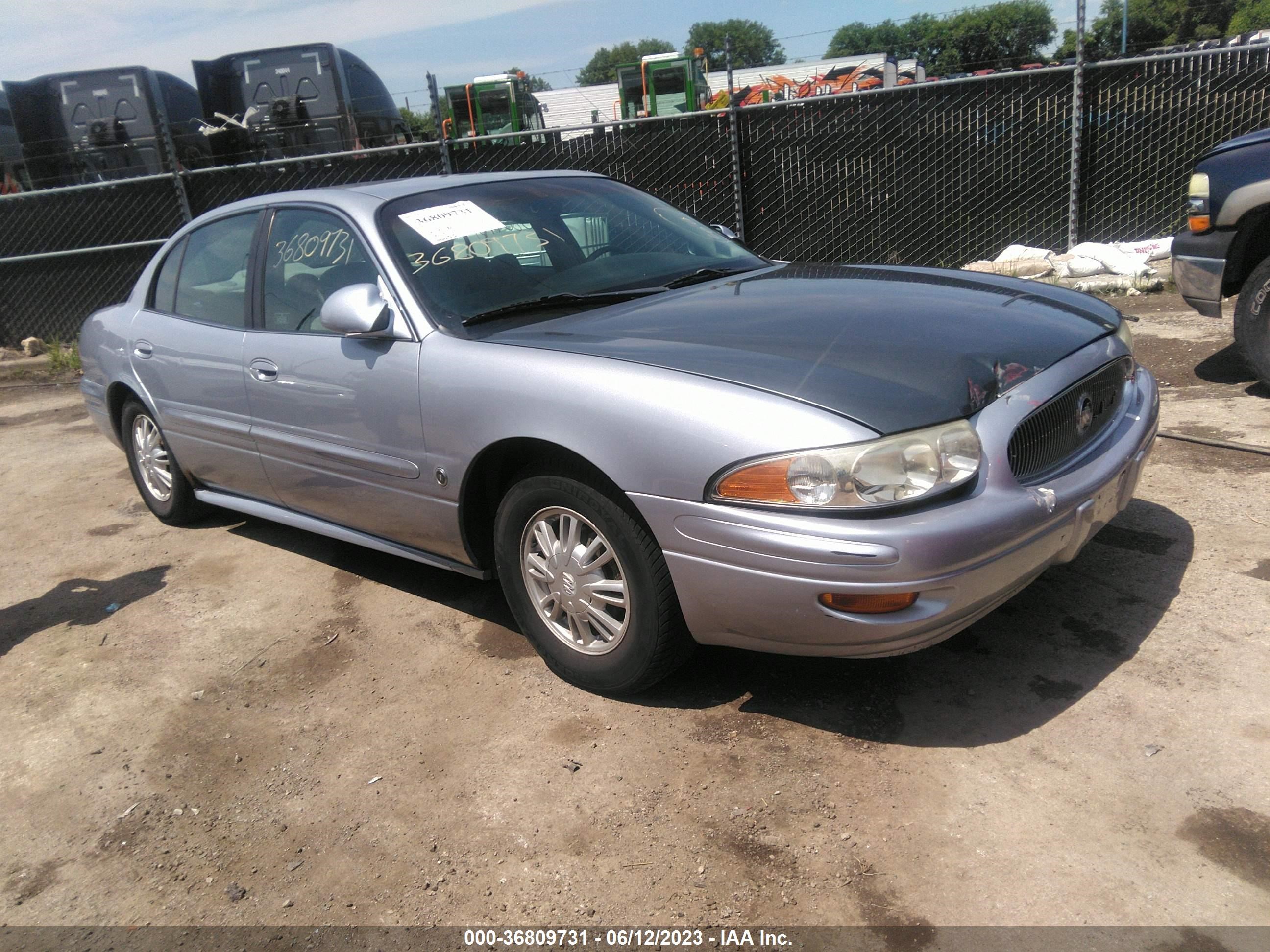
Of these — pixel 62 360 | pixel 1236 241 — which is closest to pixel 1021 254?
pixel 1236 241

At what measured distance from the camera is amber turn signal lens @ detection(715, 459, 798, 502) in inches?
99.3

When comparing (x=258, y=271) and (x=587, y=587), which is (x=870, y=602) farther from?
(x=258, y=271)

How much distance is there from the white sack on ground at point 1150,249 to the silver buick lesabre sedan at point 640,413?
19.2 ft

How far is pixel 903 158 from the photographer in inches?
368

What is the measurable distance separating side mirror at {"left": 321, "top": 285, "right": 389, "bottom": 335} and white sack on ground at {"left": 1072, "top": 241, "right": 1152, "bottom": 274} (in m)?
7.18

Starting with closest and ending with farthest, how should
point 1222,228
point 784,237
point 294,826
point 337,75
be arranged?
1. point 294,826
2. point 1222,228
3. point 784,237
4. point 337,75

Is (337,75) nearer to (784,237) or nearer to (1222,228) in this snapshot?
(784,237)

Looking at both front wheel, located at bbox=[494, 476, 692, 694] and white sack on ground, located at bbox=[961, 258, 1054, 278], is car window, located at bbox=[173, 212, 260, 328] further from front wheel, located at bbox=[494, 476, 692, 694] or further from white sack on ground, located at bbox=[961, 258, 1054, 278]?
white sack on ground, located at bbox=[961, 258, 1054, 278]

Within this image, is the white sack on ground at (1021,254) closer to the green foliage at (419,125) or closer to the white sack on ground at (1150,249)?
the white sack on ground at (1150,249)

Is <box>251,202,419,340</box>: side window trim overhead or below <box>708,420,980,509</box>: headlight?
overhead

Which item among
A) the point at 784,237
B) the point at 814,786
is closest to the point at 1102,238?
the point at 784,237

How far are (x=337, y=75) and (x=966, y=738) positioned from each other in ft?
39.9

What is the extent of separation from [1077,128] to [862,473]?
774 cm

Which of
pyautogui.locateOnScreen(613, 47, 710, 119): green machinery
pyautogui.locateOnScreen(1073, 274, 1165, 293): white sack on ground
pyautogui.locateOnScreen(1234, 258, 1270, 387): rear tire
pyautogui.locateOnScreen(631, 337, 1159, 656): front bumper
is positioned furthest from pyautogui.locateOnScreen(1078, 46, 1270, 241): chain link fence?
pyautogui.locateOnScreen(613, 47, 710, 119): green machinery
